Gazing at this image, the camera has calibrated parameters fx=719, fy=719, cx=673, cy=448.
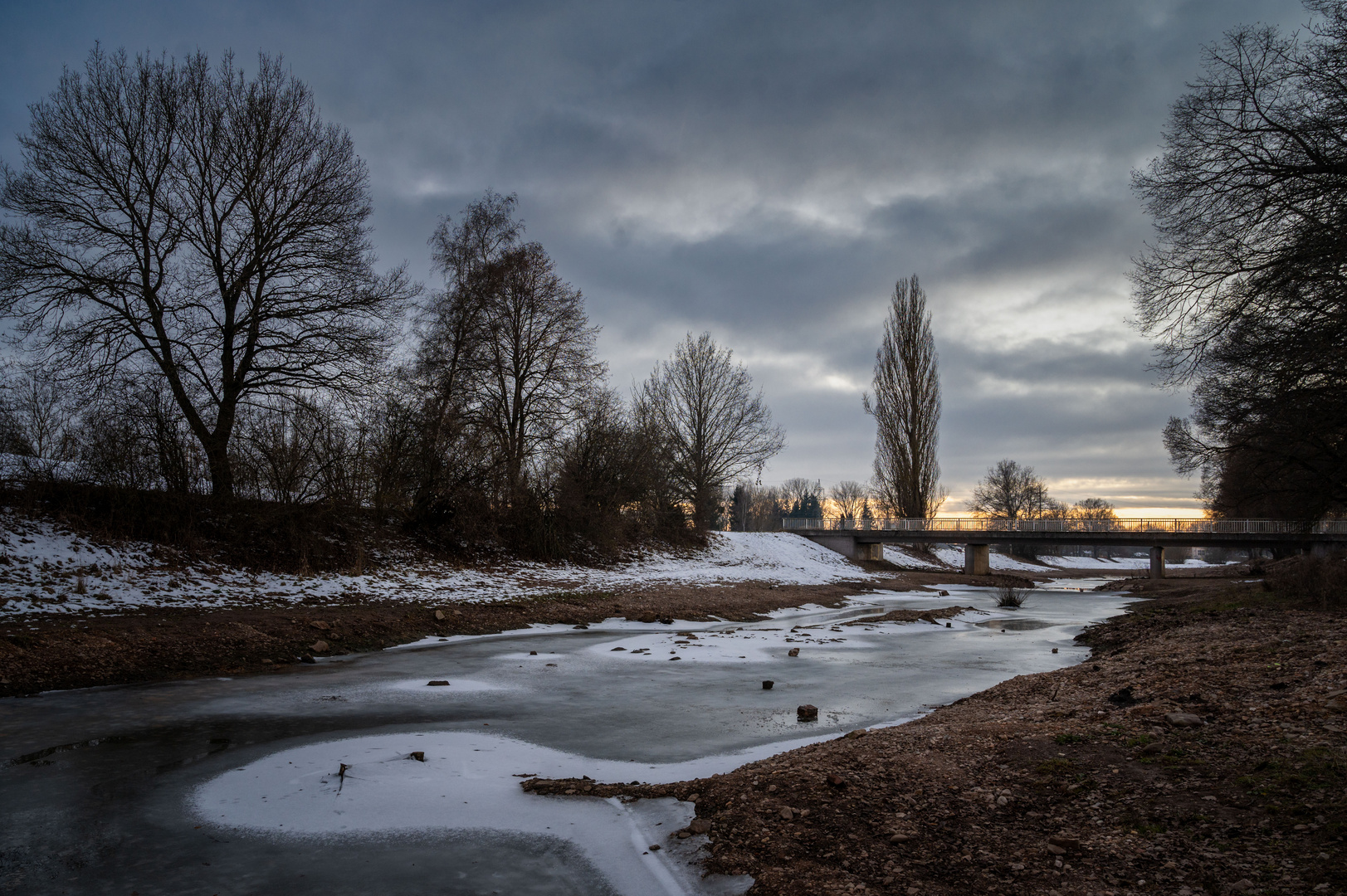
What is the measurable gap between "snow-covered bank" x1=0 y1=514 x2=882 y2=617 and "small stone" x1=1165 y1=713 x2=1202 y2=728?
1500 centimetres

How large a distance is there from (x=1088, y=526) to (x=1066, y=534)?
3527 mm

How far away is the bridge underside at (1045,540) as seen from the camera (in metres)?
40.1

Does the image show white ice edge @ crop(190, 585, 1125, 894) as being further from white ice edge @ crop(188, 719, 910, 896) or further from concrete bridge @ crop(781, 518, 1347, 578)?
concrete bridge @ crop(781, 518, 1347, 578)

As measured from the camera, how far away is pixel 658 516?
3716 cm

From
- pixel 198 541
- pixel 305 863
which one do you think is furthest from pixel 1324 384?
pixel 198 541

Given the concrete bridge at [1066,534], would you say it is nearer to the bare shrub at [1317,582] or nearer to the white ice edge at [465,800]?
the bare shrub at [1317,582]

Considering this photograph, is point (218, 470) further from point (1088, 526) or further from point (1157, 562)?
point (1157, 562)

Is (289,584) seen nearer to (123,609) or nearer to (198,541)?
(198,541)

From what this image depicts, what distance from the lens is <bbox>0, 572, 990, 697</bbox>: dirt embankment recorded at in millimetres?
9672

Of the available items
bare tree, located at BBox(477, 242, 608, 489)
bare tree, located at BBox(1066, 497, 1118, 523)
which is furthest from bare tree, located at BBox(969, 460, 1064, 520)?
bare tree, located at BBox(477, 242, 608, 489)

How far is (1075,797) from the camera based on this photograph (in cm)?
445

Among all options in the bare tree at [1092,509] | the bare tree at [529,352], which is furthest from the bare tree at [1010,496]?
the bare tree at [529,352]

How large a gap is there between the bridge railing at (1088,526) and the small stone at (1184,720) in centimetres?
4113

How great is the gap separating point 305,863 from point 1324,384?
17.3 meters
